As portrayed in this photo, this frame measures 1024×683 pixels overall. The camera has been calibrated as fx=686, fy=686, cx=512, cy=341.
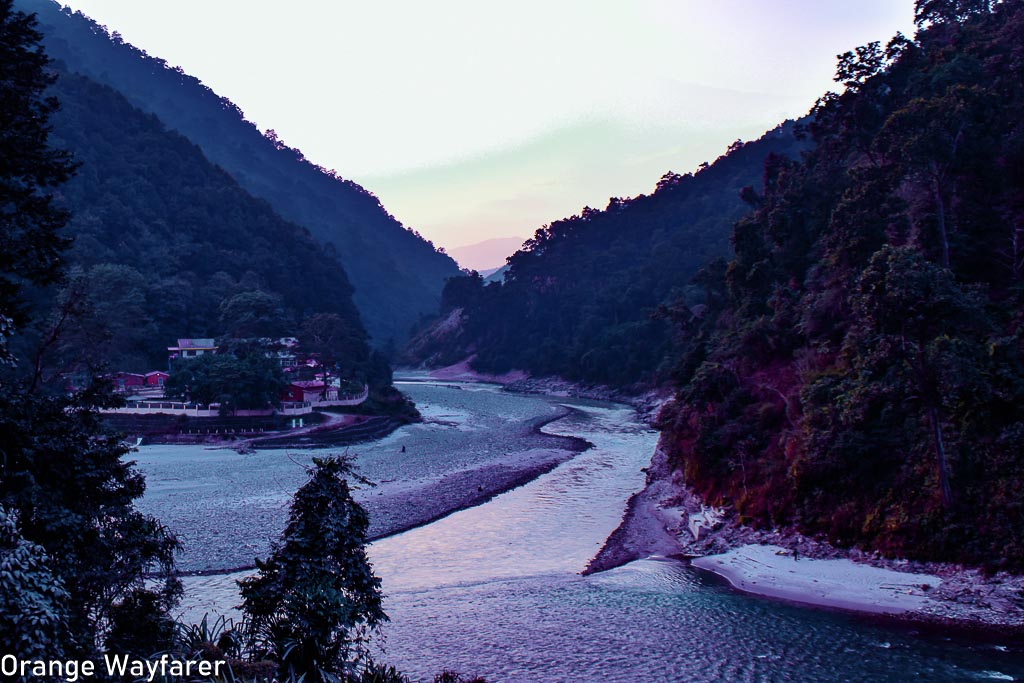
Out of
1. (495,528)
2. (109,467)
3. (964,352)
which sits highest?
(964,352)

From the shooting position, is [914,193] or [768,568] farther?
[914,193]

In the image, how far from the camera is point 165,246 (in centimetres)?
8150

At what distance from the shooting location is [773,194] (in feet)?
152

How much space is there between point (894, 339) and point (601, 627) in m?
11.1

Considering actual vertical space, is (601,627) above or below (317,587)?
below

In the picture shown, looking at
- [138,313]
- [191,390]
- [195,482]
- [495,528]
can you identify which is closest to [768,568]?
[495,528]

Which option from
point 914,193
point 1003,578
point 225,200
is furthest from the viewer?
point 225,200

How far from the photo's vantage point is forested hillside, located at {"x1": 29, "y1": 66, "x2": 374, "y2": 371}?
64188mm

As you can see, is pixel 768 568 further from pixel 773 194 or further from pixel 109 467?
pixel 773 194

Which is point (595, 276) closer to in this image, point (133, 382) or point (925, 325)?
point (133, 382)

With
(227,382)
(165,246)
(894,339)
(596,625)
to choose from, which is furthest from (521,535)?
(165,246)

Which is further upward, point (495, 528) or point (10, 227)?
point (10, 227)

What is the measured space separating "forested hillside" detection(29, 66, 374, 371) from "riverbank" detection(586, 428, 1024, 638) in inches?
1643

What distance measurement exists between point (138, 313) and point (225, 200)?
147 ft
